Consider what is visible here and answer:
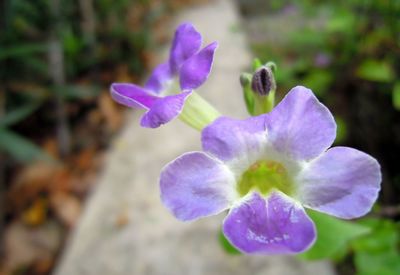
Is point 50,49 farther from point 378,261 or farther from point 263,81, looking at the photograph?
point 378,261

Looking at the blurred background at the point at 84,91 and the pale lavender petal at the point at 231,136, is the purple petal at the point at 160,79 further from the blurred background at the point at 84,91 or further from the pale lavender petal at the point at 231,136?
the blurred background at the point at 84,91

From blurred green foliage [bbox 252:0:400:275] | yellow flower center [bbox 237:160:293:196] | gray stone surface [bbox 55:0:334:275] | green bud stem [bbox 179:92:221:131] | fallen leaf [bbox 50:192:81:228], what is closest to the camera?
yellow flower center [bbox 237:160:293:196]

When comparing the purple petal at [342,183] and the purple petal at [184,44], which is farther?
the purple petal at [184,44]

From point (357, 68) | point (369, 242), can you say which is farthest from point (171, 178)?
point (357, 68)

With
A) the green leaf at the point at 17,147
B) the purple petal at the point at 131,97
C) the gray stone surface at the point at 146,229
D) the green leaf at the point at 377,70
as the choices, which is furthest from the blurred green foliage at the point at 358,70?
the green leaf at the point at 17,147

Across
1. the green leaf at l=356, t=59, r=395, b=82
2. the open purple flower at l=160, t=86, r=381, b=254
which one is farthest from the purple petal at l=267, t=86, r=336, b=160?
the green leaf at l=356, t=59, r=395, b=82

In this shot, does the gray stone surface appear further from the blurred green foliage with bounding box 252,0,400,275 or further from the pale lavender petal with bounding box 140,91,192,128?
the pale lavender petal with bounding box 140,91,192,128

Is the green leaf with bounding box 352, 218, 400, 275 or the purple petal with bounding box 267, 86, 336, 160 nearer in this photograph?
the purple petal with bounding box 267, 86, 336, 160
